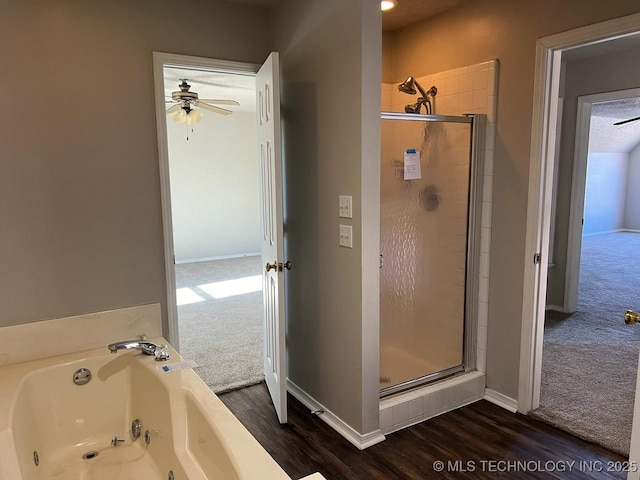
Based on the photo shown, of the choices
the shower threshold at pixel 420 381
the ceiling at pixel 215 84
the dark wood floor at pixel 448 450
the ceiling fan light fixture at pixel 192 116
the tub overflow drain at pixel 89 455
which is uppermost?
the ceiling at pixel 215 84

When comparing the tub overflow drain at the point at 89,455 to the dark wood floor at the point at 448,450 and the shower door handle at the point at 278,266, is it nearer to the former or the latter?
the dark wood floor at the point at 448,450

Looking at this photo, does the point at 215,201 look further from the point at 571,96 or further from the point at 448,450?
the point at 448,450

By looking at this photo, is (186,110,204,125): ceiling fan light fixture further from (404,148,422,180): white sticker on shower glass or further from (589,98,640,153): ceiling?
(589,98,640,153): ceiling

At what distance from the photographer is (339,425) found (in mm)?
2467

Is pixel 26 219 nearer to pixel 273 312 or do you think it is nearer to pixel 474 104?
pixel 273 312

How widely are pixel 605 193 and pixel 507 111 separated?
8931 millimetres

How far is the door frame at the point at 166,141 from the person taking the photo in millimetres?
2441

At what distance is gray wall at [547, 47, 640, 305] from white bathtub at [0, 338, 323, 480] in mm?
3913

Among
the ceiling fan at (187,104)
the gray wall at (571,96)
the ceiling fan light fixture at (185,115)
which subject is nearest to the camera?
the gray wall at (571,96)

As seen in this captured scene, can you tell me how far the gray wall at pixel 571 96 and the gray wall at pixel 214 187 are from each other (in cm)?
440

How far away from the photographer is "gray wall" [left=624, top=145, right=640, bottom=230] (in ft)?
33.0

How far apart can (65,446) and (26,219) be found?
1.10 meters

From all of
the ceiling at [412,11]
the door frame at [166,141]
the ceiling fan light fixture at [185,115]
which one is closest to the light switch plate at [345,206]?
the door frame at [166,141]

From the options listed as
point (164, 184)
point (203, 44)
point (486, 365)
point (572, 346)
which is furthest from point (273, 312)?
point (572, 346)
